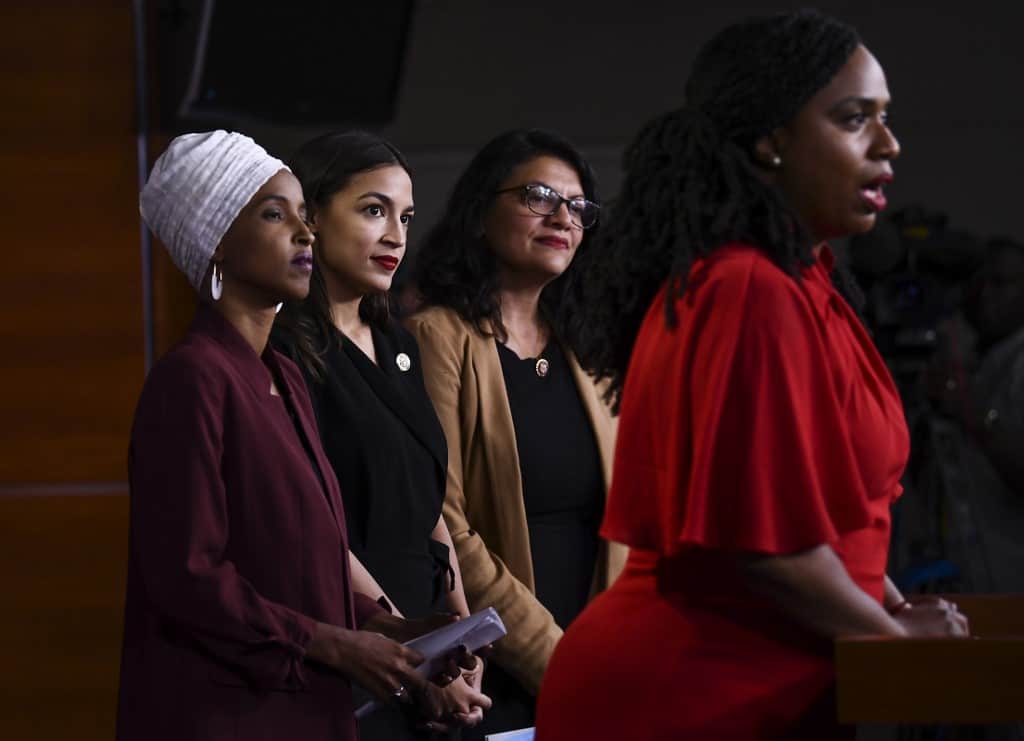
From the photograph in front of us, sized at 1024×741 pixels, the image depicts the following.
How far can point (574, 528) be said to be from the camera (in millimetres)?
2559

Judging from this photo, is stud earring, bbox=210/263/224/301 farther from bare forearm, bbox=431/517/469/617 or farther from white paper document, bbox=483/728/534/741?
white paper document, bbox=483/728/534/741

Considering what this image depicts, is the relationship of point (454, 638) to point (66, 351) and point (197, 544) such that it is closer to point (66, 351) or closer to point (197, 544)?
point (197, 544)

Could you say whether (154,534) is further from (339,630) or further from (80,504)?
(80,504)

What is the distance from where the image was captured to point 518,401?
258cm

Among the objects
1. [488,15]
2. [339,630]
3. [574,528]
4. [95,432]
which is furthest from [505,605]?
[488,15]

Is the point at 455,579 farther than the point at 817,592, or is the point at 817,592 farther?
the point at 455,579

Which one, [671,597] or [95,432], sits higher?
[671,597]

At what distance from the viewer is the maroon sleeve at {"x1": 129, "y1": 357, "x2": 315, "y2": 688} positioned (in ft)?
5.11

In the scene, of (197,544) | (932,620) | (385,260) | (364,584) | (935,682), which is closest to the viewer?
(935,682)

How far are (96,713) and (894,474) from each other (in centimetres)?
220

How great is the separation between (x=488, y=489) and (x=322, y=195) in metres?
0.57

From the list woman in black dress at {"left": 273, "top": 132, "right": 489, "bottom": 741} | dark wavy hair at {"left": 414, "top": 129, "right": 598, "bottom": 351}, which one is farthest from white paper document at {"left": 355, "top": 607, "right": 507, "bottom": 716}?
dark wavy hair at {"left": 414, "top": 129, "right": 598, "bottom": 351}

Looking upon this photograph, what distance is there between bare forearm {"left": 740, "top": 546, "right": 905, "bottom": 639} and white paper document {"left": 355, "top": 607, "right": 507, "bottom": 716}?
22.4 inches

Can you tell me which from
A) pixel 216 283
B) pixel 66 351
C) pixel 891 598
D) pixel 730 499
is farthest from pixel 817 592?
pixel 66 351
